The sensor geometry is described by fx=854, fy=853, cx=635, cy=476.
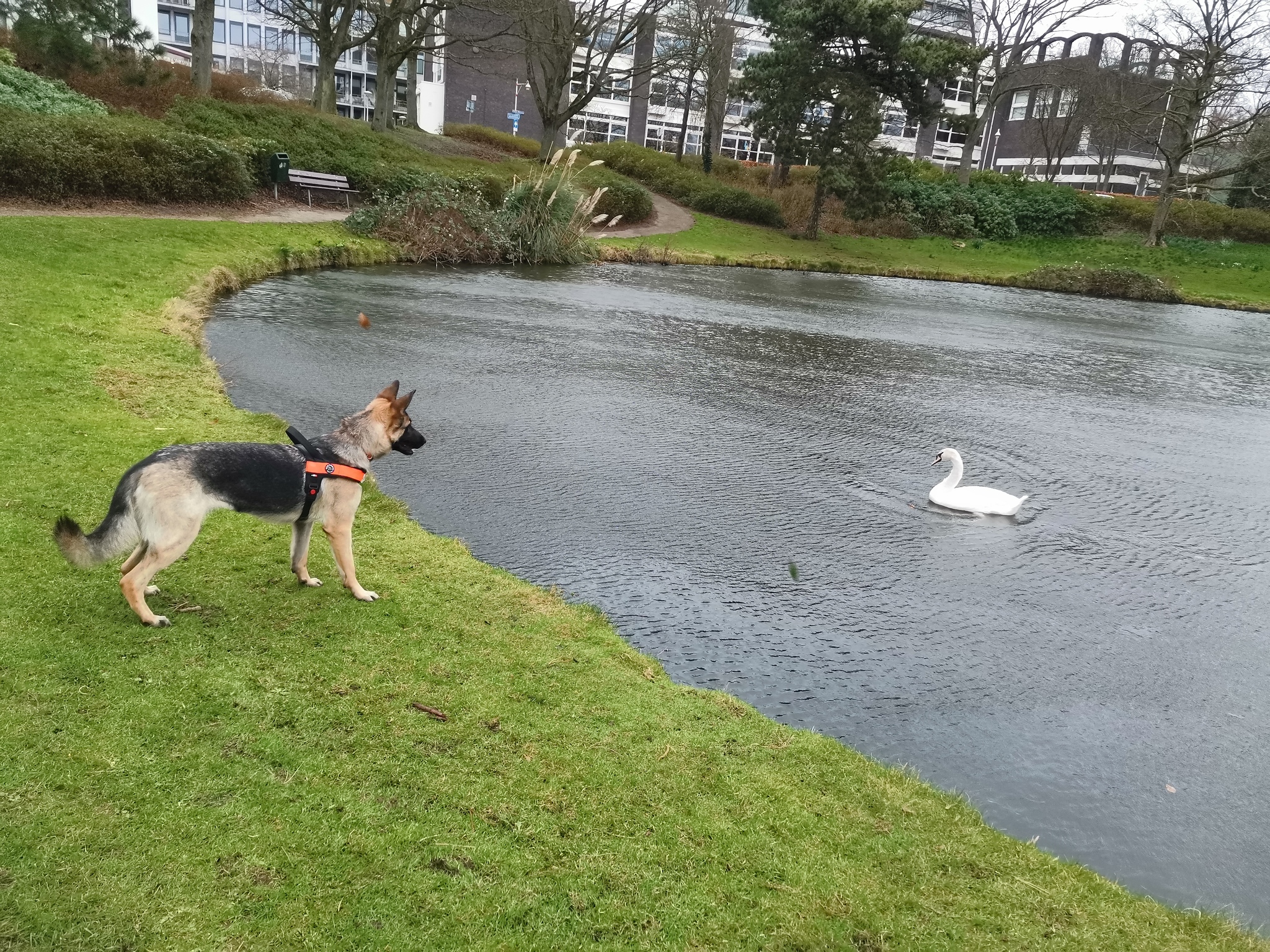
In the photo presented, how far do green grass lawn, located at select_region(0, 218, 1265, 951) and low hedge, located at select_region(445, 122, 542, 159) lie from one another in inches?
1877

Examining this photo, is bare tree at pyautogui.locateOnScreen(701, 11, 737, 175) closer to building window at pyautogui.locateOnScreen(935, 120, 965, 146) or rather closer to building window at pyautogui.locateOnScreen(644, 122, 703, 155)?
building window at pyautogui.locateOnScreen(644, 122, 703, 155)

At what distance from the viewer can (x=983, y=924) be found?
346 cm

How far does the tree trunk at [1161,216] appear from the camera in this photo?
4441cm

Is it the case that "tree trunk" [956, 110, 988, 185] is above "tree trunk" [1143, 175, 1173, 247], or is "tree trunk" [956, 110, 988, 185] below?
above

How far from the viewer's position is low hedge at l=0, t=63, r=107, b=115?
72.2ft

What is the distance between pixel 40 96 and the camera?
76.1 ft

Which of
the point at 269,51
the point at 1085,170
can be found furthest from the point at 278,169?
the point at 1085,170

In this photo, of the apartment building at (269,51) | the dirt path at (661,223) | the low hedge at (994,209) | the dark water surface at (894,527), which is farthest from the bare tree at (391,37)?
the apartment building at (269,51)

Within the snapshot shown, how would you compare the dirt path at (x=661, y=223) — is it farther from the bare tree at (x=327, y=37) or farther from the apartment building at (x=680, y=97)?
the apartment building at (x=680, y=97)

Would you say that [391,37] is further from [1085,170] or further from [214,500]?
[1085,170]

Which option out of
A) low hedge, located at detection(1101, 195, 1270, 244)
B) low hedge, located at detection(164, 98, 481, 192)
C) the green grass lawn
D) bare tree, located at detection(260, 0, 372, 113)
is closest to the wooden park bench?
low hedge, located at detection(164, 98, 481, 192)

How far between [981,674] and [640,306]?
1556cm

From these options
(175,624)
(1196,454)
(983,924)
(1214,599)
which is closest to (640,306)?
(1196,454)

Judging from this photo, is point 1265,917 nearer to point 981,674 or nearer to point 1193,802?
point 1193,802
